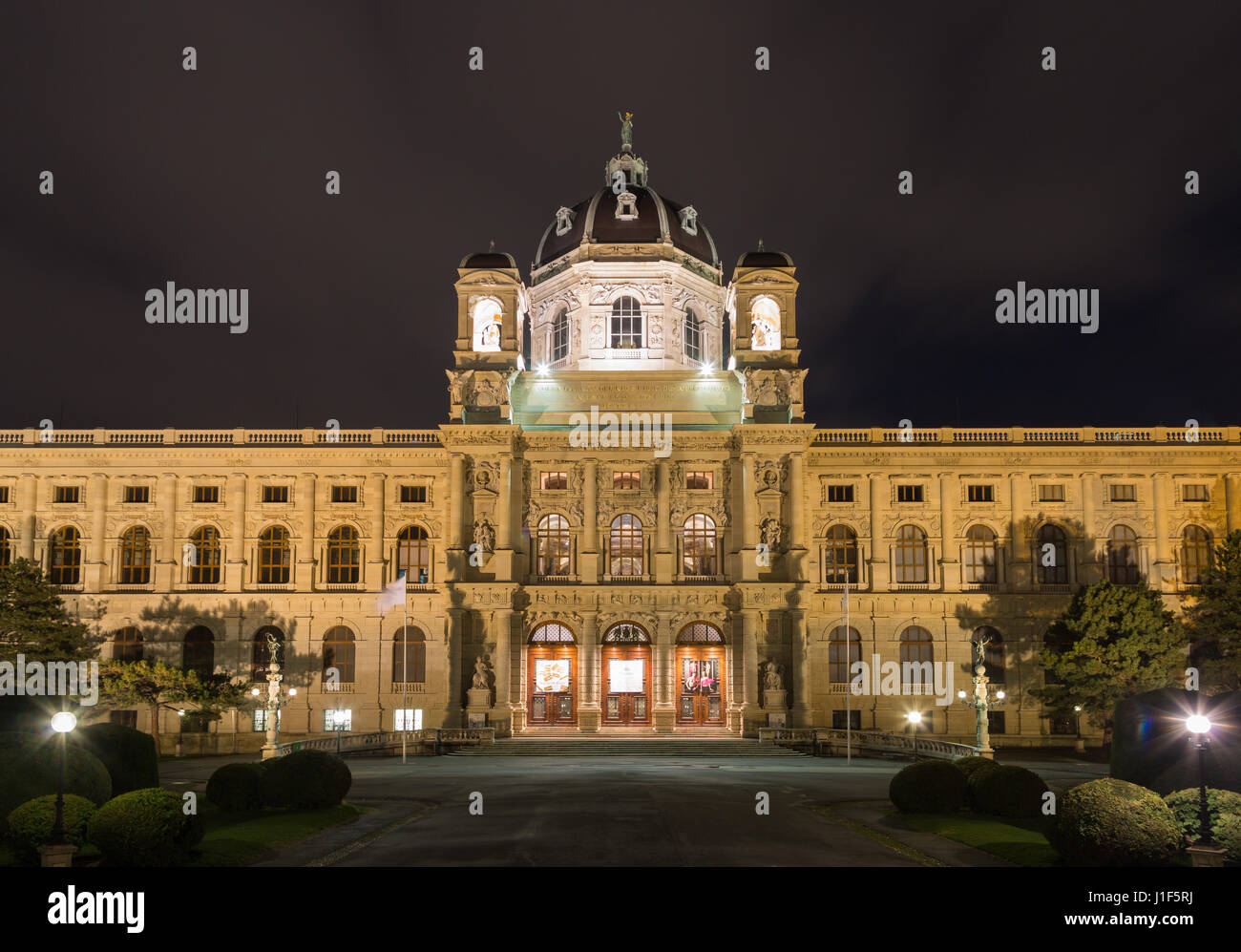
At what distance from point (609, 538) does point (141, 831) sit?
4375cm

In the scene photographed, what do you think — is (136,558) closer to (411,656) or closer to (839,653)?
(411,656)

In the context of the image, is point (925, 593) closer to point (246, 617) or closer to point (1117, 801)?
point (246, 617)

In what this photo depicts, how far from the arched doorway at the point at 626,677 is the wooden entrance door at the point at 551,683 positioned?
187 centimetres

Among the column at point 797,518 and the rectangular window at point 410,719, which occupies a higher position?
the column at point 797,518

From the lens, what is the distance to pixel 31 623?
54.5m

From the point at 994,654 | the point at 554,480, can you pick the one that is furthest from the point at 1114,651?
the point at 554,480

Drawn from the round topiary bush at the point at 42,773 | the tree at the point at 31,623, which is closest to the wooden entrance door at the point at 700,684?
the tree at the point at 31,623

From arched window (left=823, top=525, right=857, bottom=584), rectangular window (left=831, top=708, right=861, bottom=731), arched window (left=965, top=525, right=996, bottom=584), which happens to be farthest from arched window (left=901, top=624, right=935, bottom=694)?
arched window (left=965, top=525, right=996, bottom=584)

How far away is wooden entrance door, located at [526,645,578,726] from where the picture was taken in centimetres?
6325

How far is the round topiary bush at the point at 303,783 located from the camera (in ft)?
101

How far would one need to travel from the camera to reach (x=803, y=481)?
66.0 meters

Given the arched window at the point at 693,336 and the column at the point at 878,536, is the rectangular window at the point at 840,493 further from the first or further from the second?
the arched window at the point at 693,336

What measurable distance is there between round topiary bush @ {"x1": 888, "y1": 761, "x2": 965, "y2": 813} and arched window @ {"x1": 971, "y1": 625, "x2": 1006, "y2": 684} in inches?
1406
